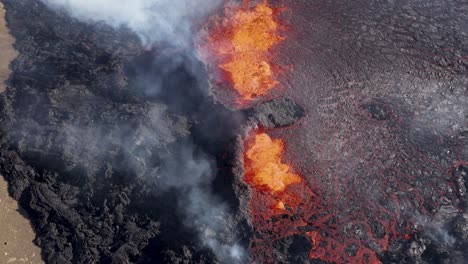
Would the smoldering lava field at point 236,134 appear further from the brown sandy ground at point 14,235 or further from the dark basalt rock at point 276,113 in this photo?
the brown sandy ground at point 14,235

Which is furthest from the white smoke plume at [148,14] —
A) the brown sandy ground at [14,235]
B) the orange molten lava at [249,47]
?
the brown sandy ground at [14,235]

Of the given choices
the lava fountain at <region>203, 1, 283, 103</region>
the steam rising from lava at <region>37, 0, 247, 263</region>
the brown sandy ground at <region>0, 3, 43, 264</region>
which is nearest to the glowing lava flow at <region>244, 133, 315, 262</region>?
the steam rising from lava at <region>37, 0, 247, 263</region>

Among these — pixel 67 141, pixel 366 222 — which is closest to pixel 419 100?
pixel 366 222

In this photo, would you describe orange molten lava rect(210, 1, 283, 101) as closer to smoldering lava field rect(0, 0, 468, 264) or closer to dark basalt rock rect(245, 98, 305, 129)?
smoldering lava field rect(0, 0, 468, 264)

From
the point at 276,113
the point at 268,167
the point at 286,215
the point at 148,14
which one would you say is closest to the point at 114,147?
the point at 268,167

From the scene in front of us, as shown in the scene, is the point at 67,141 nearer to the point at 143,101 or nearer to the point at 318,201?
the point at 143,101

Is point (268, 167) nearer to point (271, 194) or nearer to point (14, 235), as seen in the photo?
point (271, 194)
